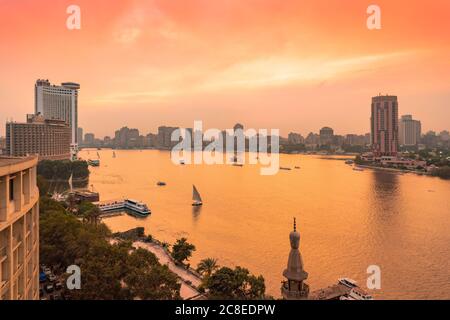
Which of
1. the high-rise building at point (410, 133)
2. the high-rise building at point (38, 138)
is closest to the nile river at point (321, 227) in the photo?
the high-rise building at point (38, 138)

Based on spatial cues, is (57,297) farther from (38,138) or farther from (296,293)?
(38,138)

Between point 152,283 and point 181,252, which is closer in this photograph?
point 152,283

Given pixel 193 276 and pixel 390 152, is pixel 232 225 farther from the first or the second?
pixel 390 152

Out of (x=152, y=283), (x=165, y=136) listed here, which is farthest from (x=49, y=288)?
(x=165, y=136)

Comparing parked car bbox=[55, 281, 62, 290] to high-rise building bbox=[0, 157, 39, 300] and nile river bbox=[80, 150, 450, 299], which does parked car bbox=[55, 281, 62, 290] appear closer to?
high-rise building bbox=[0, 157, 39, 300]

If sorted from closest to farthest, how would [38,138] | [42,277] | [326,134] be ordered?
[42,277] < [38,138] < [326,134]

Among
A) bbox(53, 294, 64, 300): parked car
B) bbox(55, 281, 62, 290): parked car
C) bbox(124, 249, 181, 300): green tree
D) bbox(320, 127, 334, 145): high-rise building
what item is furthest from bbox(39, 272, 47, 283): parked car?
bbox(320, 127, 334, 145): high-rise building
